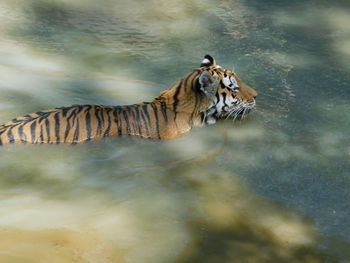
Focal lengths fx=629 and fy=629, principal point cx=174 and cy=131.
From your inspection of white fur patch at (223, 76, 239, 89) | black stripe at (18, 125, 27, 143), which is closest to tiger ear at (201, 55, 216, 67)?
white fur patch at (223, 76, 239, 89)

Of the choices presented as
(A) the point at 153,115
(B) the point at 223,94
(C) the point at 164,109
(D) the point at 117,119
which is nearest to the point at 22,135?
(D) the point at 117,119

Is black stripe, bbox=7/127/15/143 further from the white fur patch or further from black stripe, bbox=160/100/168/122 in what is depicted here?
the white fur patch

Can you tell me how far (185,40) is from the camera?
7363mm

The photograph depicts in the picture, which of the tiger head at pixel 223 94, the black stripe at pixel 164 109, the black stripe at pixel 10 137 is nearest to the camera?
the black stripe at pixel 10 137

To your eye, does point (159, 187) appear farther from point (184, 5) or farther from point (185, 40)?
point (184, 5)

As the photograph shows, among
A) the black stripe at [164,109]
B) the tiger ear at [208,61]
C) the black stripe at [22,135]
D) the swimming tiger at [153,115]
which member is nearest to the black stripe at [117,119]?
the swimming tiger at [153,115]

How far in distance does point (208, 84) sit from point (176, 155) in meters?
0.71

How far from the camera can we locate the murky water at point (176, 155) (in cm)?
371

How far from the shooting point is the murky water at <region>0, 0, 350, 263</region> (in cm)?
371

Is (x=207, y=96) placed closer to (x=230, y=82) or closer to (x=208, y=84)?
(x=208, y=84)

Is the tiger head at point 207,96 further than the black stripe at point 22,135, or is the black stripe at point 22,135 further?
the tiger head at point 207,96

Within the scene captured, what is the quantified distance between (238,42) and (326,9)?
6.53 feet

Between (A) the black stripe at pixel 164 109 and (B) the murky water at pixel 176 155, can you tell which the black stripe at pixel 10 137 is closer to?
(B) the murky water at pixel 176 155

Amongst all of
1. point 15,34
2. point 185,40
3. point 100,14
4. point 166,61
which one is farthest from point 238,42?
point 15,34
